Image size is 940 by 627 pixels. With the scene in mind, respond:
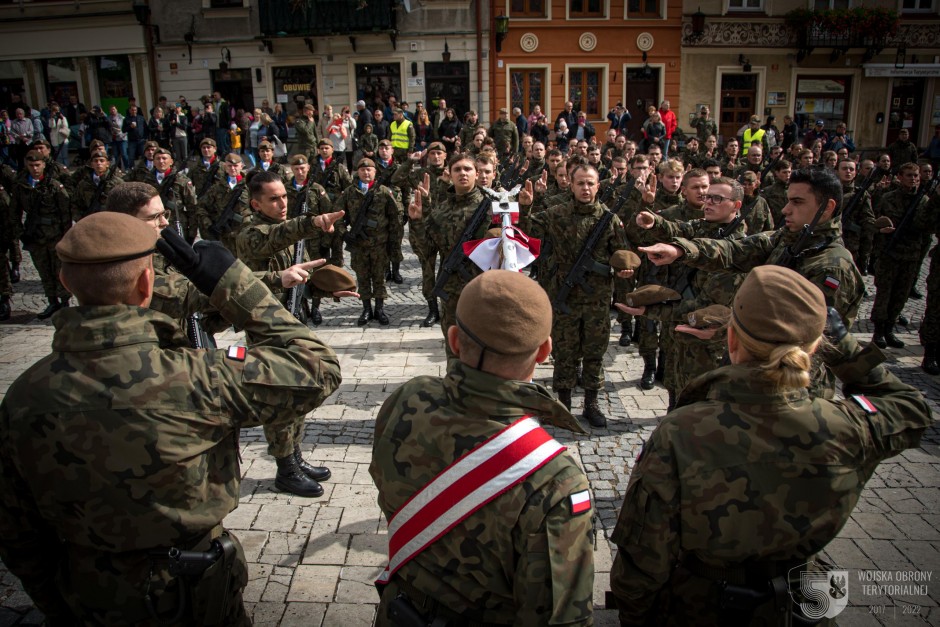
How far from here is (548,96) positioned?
23.0 metres

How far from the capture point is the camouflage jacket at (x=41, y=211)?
9.44 meters

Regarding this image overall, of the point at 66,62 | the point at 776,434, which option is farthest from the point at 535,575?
the point at 66,62

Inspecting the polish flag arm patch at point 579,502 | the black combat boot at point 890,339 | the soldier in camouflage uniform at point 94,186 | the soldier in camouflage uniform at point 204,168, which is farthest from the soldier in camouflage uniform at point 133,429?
the soldier in camouflage uniform at point 204,168

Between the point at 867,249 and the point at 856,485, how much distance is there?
→ 930 cm

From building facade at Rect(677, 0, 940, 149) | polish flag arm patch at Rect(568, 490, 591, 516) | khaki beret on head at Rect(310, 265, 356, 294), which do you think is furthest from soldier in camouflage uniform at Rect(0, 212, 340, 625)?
building facade at Rect(677, 0, 940, 149)

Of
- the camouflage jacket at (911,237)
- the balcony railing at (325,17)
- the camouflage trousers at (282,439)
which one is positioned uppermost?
the balcony railing at (325,17)

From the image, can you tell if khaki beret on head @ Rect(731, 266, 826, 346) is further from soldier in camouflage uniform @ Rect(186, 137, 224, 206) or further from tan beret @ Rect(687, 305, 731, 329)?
soldier in camouflage uniform @ Rect(186, 137, 224, 206)

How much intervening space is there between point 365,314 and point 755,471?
7.43 meters

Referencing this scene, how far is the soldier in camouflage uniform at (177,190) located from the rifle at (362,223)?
124 inches

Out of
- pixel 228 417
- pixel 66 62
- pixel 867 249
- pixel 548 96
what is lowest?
pixel 867 249

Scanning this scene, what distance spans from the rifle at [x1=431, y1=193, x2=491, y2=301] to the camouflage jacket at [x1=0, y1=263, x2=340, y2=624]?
369 cm

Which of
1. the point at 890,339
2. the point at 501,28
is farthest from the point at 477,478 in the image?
the point at 501,28

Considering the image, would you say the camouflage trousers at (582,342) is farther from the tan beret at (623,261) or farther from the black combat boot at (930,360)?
the black combat boot at (930,360)

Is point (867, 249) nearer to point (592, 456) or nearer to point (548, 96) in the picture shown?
point (592, 456)
